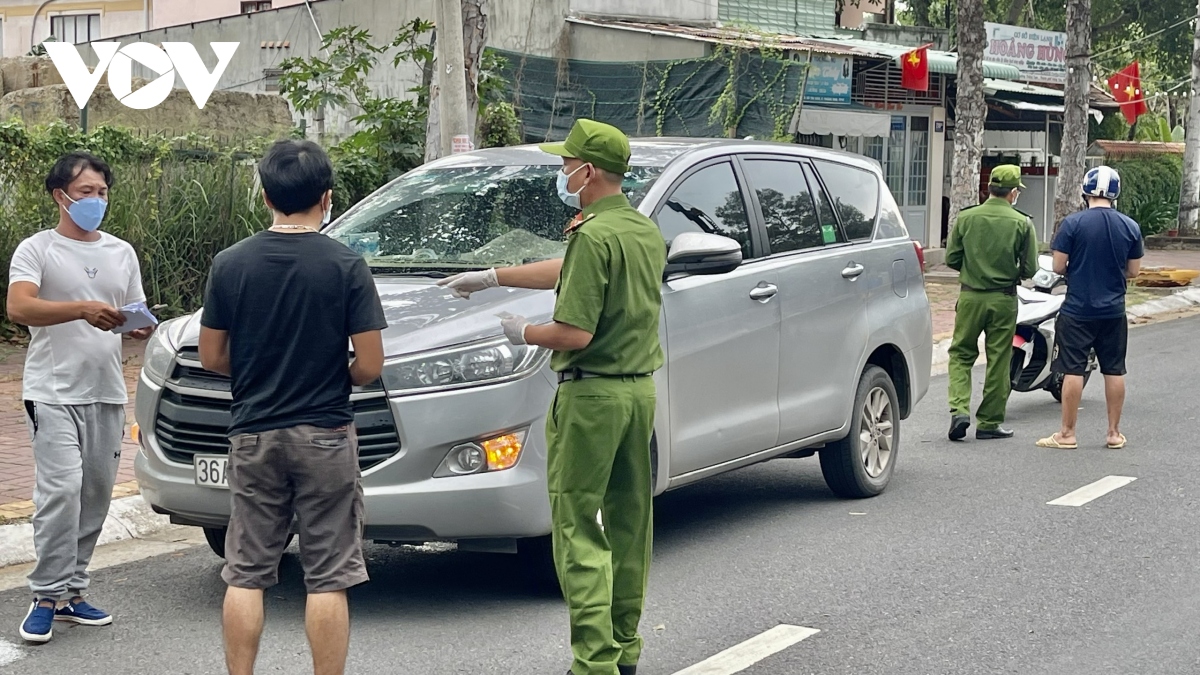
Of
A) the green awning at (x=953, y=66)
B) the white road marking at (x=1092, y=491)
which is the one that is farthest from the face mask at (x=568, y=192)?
the green awning at (x=953, y=66)

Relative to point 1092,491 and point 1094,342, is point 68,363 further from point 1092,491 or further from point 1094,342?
point 1094,342

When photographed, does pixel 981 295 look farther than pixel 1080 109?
No

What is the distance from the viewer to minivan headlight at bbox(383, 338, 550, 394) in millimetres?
5621

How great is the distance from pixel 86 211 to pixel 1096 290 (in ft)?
21.5

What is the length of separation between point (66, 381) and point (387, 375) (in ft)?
3.80

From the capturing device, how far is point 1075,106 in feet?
77.9

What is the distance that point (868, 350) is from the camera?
8.04 meters

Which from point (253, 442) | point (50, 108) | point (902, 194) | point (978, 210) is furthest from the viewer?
point (902, 194)

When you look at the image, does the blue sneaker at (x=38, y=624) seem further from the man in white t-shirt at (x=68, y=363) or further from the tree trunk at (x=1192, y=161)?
the tree trunk at (x=1192, y=161)

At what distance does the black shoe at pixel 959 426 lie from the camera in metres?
10.2

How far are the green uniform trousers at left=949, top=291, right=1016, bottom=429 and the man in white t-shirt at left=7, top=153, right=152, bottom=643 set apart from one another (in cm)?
603

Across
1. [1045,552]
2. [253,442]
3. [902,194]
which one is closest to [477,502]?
[253,442]

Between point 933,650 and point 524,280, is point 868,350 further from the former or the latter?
point 524,280

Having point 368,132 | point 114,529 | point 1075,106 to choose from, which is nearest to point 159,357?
point 114,529
